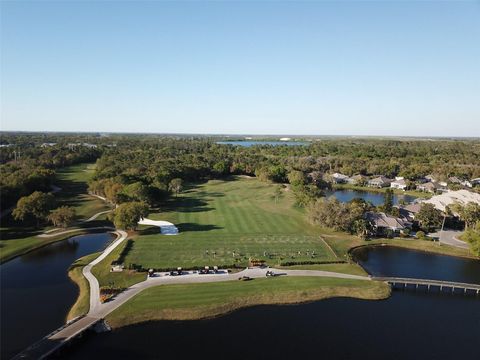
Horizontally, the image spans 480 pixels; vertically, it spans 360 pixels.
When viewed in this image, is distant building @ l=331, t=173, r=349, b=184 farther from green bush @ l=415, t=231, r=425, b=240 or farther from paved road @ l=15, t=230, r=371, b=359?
paved road @ l=15, t=230, r=371, b=359

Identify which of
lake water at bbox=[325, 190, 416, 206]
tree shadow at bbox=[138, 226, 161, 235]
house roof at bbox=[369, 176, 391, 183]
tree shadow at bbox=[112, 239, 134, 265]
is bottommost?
tree shadow at bbox=[112, 239, 134, 265]

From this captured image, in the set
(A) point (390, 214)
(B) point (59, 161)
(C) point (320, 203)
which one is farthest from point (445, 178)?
(B) point (59, 161)

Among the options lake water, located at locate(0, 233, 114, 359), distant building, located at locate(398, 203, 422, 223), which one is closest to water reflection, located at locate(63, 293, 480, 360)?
lake water, located at locate(0, 233, 114, 359)

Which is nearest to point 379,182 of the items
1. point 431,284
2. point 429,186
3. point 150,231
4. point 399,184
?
point 399,184

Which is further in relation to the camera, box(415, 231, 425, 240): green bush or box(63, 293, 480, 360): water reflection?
box(415, 231, 425, 240): green bush

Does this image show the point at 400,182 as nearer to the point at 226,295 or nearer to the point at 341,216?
the point at 341,216

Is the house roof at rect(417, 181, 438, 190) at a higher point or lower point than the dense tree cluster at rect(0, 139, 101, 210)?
lower
